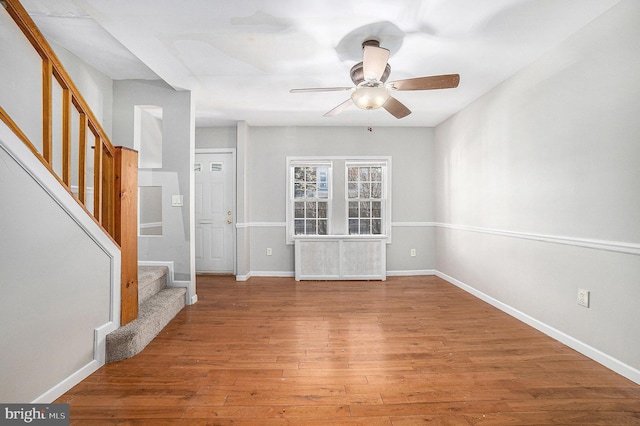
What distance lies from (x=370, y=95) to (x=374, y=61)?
32 centimetres

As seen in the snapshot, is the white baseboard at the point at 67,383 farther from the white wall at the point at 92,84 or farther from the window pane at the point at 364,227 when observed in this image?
the window pane at the point at 364,227

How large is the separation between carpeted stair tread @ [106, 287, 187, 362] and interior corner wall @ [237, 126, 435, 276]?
67.3 inches

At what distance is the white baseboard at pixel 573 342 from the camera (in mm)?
1902

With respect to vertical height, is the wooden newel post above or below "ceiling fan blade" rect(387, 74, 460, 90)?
below

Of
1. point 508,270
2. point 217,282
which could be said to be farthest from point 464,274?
point 217,282

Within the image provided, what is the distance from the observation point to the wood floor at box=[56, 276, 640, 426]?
5.16 ft

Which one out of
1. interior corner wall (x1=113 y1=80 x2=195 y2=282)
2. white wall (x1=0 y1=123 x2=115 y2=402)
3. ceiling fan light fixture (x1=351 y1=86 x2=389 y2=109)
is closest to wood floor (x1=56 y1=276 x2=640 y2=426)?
white wall (x1=0 y1=123 x2=115 y2=402)

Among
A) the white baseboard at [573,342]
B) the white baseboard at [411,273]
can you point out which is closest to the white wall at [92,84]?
the white baseboard at [411,273]

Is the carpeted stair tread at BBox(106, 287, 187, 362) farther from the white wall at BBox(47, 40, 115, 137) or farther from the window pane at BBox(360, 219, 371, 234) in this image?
the window pane at BBox(360, 219, 371, 234)

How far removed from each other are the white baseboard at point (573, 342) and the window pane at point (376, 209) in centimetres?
189

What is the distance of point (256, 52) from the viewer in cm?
251

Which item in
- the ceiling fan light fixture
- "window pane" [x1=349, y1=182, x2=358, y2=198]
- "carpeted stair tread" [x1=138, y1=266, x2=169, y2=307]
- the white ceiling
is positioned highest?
the white ceiling

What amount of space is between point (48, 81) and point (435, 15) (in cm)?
254

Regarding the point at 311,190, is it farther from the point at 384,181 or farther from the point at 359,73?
the point at 359,73
